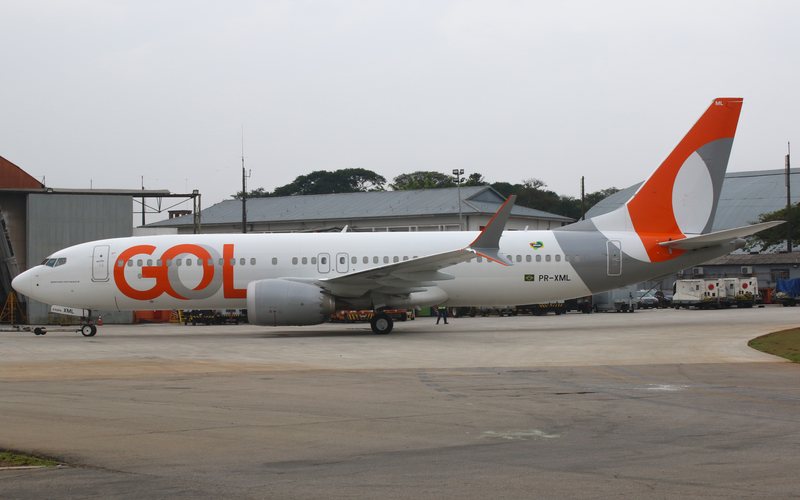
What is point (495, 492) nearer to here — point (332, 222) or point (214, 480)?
point (214, 480)

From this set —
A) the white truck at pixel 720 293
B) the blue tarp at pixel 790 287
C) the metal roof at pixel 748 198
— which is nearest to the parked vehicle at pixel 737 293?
the white truck at pixel 720 293

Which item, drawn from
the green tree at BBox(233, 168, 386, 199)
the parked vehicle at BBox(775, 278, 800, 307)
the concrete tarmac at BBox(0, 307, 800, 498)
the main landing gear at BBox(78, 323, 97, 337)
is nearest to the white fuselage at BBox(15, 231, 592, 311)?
the main landing gear at BBox(78, 323, 97, 337)

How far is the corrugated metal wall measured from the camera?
45.0 metres

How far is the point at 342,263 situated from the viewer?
3036cm

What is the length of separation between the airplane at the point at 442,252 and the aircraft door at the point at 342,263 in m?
0.03

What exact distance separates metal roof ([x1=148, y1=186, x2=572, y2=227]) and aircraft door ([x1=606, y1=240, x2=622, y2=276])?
39150 mm

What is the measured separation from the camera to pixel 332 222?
7425 centimetres

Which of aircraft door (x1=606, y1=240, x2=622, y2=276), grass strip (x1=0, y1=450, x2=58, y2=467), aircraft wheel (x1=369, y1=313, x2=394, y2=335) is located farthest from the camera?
aircraft door (x1=606, y1=240, x2=622, y2=276)

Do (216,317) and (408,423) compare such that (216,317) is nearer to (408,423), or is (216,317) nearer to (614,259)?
(614,259)

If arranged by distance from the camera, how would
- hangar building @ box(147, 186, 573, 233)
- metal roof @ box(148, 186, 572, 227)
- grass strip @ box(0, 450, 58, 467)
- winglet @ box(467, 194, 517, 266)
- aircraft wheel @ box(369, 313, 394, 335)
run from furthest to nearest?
metal roof @ box(148, 186, 572, 227) < hangar building @ box(147, 186, 573, 233) < aircraft wheel @ box(369, 313, 394, 335) < winglet @ box(467, 194, 517, 266) < grass strip @ box(0, 450, 58, 467)

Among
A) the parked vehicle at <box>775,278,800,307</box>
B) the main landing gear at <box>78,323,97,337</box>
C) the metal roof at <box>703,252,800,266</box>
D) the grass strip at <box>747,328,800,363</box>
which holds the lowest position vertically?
the grass strip at <box>747,328,800,363</box>

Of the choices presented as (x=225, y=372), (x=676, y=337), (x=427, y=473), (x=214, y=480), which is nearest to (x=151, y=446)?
(x=214, y=480)

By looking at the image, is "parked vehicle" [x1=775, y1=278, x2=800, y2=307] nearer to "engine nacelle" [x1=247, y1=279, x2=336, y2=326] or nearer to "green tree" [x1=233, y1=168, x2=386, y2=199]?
"engine nacelle" [x1=247, y1=279, x2=336, y2=326]

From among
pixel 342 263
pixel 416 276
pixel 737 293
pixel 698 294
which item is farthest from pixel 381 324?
pixel 737 293
